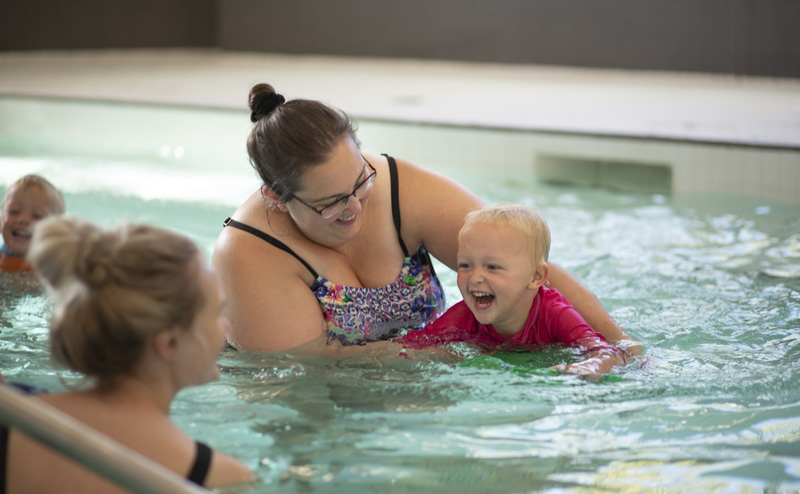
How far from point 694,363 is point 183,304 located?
71.2 inches

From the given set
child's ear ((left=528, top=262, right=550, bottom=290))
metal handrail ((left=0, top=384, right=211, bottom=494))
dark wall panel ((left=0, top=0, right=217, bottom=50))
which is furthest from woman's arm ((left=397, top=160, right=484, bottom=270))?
dark wall panel ((left=0, top=0, right=217, bottom=50))

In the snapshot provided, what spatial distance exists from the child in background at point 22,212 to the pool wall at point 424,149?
1.92 m

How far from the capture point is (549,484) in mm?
2000

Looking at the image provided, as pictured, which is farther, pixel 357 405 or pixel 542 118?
pixel 542 118

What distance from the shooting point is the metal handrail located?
1.21 metres

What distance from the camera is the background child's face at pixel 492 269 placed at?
2.63 meters

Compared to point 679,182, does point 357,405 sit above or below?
below

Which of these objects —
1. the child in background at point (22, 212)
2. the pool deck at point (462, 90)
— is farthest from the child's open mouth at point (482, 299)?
the pool deck at point (462, 90)

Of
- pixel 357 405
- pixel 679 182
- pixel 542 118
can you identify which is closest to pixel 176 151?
pixel 542 118

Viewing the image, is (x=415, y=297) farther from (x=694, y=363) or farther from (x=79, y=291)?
(x=79, y=291)

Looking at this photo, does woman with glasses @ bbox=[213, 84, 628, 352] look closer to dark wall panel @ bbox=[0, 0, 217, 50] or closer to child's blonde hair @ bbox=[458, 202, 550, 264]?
child's blonde hair @ bbox=[458, 202, 550, 264]

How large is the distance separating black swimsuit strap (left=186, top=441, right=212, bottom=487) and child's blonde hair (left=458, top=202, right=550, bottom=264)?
1265mm

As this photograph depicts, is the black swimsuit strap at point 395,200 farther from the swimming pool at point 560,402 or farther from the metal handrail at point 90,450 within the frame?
the metal handrail at point 90,450

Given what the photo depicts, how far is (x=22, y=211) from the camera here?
3590mm
